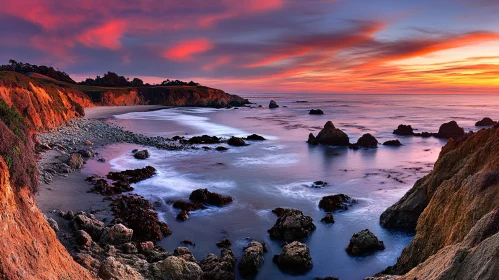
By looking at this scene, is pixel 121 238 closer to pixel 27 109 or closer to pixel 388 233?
pixel 388 233

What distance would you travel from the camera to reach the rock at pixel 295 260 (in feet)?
44.4

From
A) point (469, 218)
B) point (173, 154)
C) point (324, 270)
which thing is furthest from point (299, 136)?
point (469, 218)

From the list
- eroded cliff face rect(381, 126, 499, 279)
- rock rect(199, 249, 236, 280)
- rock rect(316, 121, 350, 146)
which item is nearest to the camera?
eroded cliff face rect(381, 126, 499, 279)

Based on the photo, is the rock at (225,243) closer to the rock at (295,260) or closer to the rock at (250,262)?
the rock at (250,262)

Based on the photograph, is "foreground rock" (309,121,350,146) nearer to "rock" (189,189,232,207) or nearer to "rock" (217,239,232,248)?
"rock" (189,189,232,207)

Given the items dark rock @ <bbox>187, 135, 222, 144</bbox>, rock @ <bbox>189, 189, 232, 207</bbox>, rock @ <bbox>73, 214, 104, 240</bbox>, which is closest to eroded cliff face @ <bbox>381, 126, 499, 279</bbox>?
rock @ <bbox>189, 189, 232, 207</bbox>

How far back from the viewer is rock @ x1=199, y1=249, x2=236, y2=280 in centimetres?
1216

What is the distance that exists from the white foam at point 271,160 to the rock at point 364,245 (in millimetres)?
17358

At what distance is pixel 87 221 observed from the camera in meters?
13.6

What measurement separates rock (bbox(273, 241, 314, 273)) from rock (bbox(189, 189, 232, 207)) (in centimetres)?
731

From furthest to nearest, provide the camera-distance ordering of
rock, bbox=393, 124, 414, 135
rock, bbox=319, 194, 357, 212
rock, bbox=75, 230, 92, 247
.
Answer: rock, bbox=393, 124, 414, 135 → rock, bbox=319, 194, 357, 212 → rock, bbox=75, 230, 92, 247

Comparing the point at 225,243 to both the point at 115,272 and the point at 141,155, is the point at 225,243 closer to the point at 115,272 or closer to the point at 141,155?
the point at 115,272

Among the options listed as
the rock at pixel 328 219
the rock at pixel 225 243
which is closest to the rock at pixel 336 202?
the rock at pixel 328 219

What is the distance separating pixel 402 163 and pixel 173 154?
76.9ft
